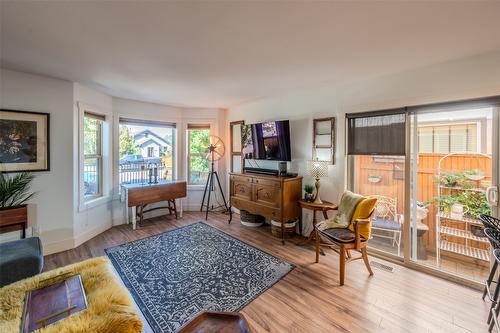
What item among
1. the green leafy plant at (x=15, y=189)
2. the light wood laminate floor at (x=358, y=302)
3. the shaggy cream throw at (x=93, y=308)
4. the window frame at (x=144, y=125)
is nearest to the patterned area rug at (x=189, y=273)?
the light wood laminate floor at (x=358, y=302)

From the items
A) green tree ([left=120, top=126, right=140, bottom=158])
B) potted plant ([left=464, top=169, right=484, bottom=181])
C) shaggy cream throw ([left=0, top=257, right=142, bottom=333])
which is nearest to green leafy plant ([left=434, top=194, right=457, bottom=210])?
potted plant ([left=464, top=169, right=484, bottom=181])

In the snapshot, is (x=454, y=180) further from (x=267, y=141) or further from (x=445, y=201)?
(x=267, y=141)

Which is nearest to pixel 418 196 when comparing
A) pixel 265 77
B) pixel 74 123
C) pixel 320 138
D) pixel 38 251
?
pixel 320 138

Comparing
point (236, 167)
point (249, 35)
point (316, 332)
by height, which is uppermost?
point (249, 35)

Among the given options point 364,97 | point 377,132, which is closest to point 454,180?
point 377,132

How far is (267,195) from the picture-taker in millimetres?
3516

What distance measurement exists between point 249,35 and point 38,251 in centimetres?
281

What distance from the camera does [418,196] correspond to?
9.23 feet

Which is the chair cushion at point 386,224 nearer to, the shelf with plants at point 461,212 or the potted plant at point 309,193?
the shelf with plants at point 461,212

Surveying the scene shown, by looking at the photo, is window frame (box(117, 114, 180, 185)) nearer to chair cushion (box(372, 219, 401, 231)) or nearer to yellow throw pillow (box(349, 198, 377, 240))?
yellow throw pillow (box(349, 198, 377, 240))

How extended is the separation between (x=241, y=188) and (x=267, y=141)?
99 centimetres

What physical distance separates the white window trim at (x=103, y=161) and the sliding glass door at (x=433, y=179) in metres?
3.98

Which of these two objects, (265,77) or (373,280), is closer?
(373,280)

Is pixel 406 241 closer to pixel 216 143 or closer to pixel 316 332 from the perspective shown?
pixel 316 332
